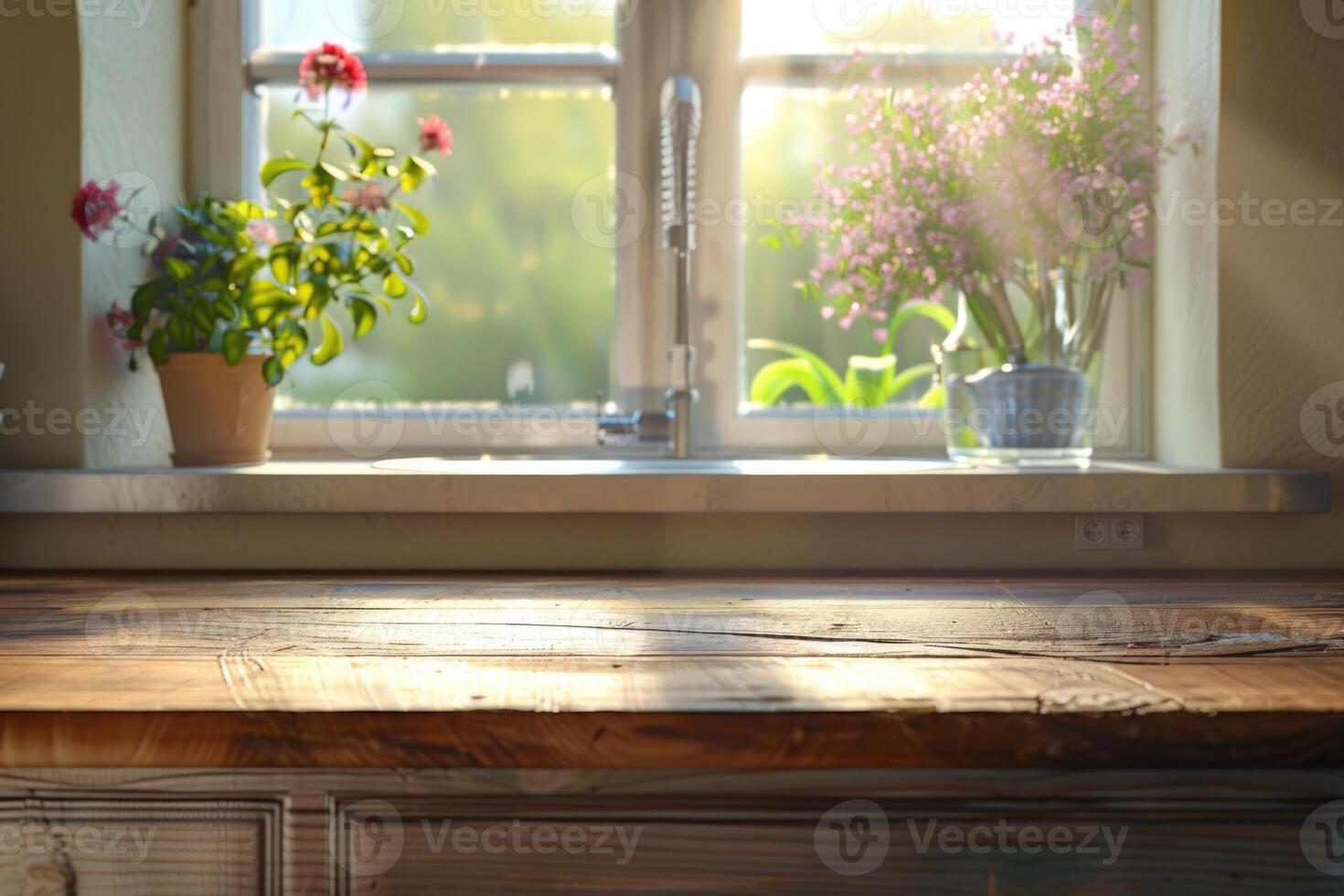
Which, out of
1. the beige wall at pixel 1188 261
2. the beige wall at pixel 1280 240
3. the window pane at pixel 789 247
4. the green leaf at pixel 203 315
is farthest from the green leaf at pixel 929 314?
the green leaf at pixel 203 315

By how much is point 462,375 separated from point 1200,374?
106cm

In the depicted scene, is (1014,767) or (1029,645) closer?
(1014,767)

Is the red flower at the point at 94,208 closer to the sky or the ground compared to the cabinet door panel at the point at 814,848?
closer to the sky

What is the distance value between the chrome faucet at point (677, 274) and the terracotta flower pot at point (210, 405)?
0.47 metres

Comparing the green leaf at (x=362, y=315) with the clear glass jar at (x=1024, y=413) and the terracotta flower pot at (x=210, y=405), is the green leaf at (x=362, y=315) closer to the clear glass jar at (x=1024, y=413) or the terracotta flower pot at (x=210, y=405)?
the terracotta flower pot at (x=210, y=405)

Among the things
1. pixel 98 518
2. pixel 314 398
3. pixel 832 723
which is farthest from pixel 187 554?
pixel 832 723

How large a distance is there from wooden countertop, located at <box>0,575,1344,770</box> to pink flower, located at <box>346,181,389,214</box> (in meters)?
0.70

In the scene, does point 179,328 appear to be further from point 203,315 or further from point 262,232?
point 262,232

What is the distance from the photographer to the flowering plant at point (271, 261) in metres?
1.27

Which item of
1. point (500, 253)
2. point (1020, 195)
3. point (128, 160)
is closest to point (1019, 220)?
point (1020, 195)

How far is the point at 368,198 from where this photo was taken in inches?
53.2

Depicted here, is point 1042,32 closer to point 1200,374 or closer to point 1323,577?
point 1200,374

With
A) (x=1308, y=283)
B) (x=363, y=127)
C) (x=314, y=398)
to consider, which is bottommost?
(x=314, y=398)

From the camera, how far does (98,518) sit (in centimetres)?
122
